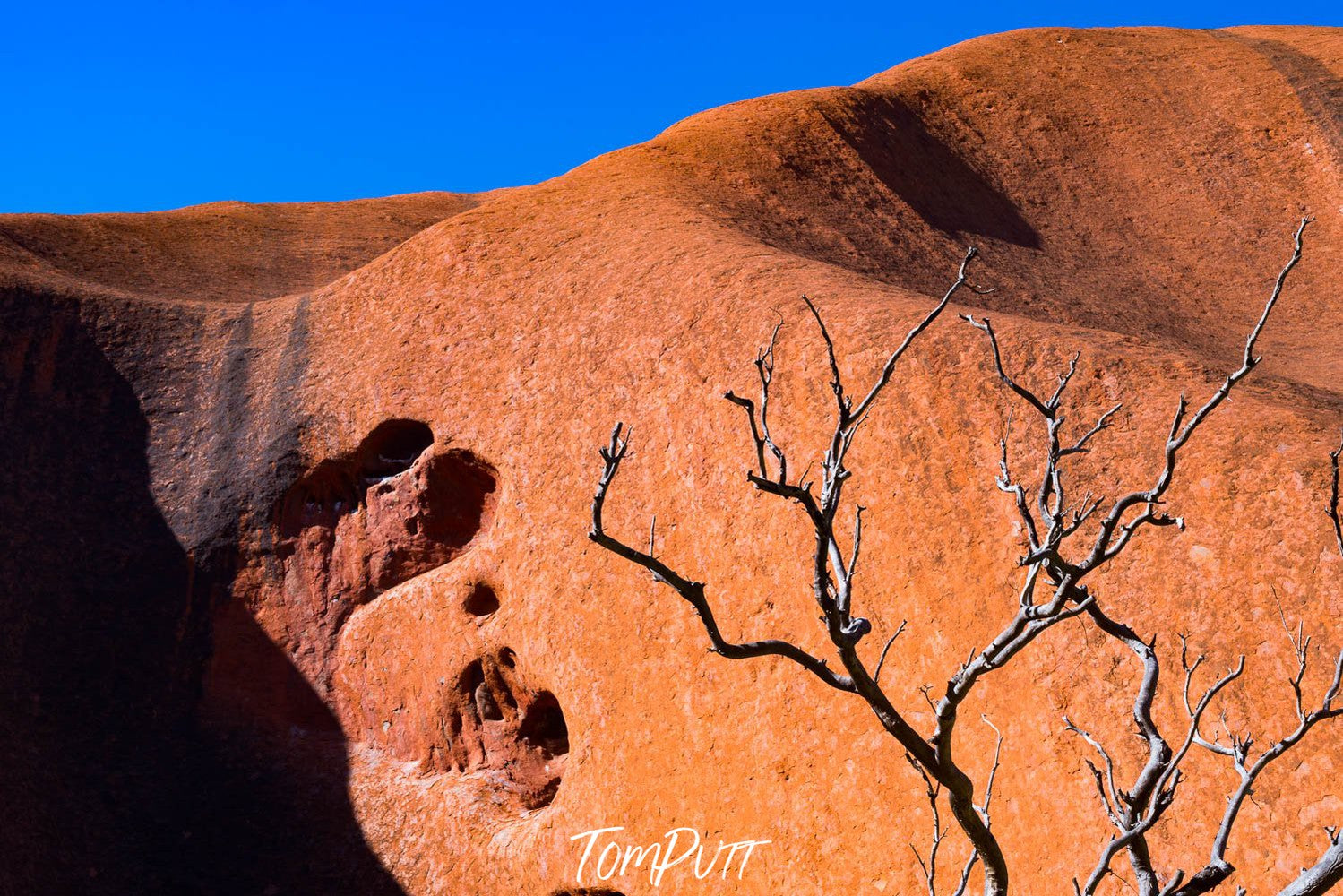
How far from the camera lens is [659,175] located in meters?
18.3

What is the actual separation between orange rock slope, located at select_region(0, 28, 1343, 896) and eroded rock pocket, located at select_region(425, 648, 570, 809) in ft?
0.15

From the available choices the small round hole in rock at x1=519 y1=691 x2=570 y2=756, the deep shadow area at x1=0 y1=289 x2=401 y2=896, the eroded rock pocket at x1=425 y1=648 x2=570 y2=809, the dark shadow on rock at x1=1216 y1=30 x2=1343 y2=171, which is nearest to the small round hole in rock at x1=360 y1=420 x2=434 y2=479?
the deep shadow area at x1=0 y1=289 x2=401 y2=896

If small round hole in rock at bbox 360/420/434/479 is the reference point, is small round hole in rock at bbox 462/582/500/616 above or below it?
below

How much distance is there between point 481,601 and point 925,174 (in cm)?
1179

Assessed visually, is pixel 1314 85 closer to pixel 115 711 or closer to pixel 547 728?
pixel 547 728

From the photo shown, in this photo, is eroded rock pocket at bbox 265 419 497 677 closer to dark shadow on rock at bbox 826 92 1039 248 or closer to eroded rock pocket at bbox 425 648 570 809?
eroded rock pocket at bbox 425 648 570 809

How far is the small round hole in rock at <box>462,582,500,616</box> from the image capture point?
14188 millimetres

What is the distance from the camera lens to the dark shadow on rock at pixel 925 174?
66.3 feet

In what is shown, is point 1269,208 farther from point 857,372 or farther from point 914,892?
point 914,892

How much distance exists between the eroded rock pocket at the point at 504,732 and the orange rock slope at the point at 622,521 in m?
0.05

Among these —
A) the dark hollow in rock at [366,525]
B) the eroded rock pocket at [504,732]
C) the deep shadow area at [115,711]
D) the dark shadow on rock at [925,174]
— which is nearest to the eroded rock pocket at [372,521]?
the dark hollow in rock at [366,525]

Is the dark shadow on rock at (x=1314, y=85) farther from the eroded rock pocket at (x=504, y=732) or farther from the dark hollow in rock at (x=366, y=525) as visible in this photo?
the eroded rock pocket at (x=504, y=732)

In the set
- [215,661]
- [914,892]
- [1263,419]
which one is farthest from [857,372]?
[215,661]

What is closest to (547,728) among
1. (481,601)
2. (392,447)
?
(481,601)
